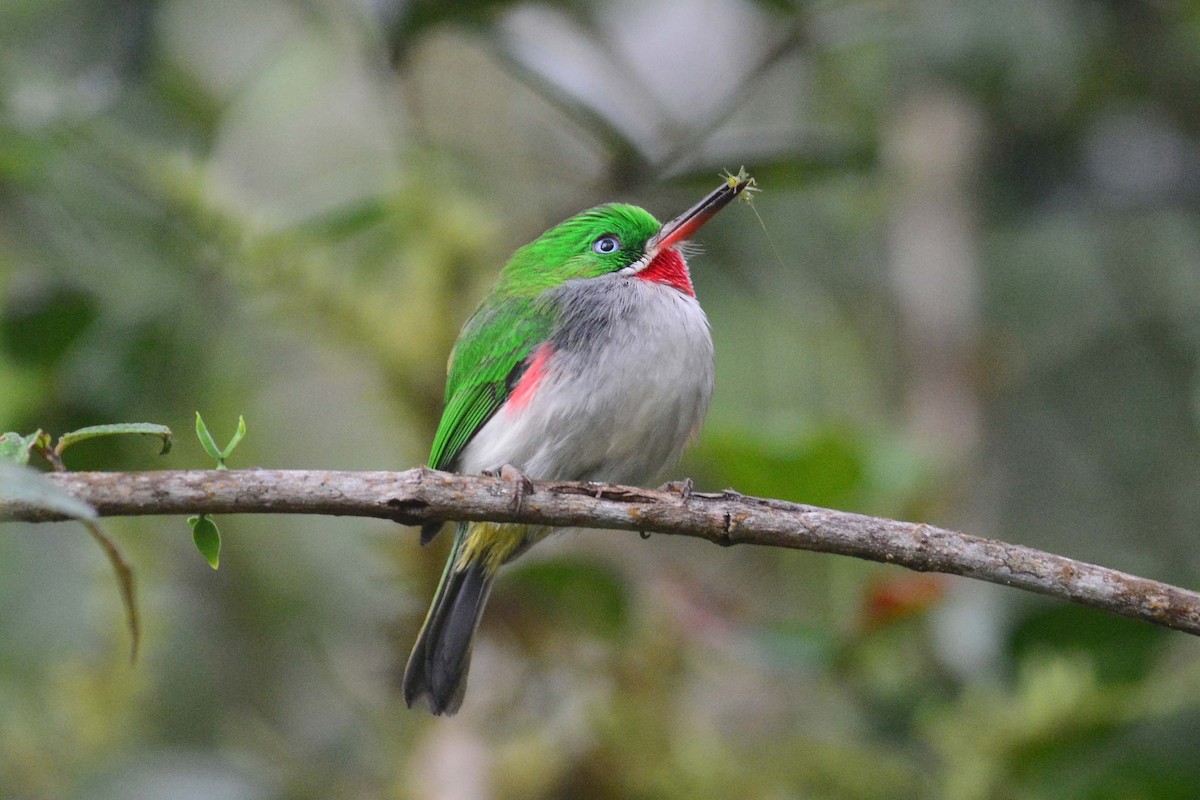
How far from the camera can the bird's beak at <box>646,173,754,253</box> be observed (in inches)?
120

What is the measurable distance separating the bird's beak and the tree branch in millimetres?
1030

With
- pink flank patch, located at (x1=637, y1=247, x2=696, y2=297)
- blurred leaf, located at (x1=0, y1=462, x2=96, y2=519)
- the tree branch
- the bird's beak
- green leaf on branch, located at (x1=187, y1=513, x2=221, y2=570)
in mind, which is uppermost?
the bird's beak

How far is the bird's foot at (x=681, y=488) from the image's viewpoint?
7.32ft

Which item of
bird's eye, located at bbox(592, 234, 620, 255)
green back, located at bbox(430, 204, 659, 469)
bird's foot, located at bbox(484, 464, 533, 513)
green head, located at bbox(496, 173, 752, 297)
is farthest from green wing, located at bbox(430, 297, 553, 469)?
bird's foot, located at bbox(484, 464, 533, 513)

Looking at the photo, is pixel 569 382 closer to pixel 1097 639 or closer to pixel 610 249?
pixel 610 249

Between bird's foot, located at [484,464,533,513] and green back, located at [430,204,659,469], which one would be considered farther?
green back, located at [430,204,659,469]

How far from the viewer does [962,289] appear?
4.32 metres

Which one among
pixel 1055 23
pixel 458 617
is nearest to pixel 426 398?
pixel 458 617

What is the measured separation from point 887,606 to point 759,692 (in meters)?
1.83

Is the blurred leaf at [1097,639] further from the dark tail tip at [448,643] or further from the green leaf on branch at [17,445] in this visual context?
the green leaf on branch at [17,445]

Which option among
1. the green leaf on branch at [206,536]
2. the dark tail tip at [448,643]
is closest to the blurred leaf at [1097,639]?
the dark tail tip at [448,643]

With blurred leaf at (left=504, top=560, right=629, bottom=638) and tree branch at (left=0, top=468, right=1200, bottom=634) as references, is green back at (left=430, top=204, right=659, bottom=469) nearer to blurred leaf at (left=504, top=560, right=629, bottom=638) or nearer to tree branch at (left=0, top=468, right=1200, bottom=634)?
blurred leaf at (left=504, top=560, right=629, bottom=638)

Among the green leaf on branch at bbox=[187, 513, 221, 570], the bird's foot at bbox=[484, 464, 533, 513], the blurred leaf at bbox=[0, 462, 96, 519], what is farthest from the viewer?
the bird's foot at bbox=[484, 464, 533, 513]

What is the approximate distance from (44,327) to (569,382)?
1.30 m
